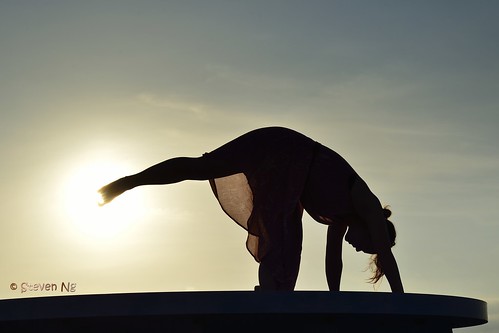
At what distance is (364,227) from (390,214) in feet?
1.80

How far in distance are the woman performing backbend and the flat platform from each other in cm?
147

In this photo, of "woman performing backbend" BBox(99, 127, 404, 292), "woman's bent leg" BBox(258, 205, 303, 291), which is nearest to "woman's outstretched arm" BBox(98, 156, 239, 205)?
"woman performing backbend" BBox(99, 127, 404, 292)

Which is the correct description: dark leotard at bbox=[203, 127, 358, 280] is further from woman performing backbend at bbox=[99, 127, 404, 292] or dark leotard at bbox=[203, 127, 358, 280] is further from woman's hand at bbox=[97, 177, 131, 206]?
woman's hand at bbox=[97, 177, 131, 206]

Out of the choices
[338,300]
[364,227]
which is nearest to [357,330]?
[338,300]

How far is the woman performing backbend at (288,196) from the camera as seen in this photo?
45.4 feet

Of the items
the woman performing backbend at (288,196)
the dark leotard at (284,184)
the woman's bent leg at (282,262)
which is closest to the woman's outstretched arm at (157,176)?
the woman performing backbend at (288,196)

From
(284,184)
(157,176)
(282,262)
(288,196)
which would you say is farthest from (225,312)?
(284,184)

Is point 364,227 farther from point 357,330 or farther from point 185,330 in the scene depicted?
point 185,330

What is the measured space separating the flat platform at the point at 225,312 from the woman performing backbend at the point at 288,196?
147 centimetres

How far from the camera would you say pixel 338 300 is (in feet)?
38.4

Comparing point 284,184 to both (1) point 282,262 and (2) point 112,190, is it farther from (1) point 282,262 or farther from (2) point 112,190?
(2) point 112,190

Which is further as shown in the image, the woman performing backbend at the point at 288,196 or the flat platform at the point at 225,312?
the woman performing backbend at the point at 288,196

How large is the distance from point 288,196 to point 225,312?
3102 millimetres

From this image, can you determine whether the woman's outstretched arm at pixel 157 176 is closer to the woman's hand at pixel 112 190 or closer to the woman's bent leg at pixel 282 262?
the woman's hand at pixel 112 190
